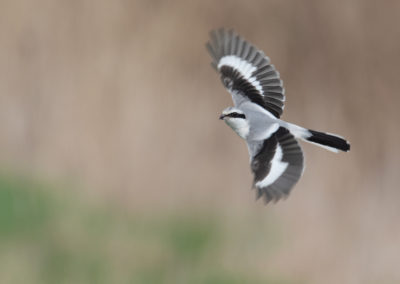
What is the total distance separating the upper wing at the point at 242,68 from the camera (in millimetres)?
1795

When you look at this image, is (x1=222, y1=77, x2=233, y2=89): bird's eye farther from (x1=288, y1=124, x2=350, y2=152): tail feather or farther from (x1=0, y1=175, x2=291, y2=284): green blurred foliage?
(x1=0, y1=175, x2=291, y2=284): green blurred foliage

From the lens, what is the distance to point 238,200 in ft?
10.6

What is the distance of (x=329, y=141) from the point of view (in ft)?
5.03

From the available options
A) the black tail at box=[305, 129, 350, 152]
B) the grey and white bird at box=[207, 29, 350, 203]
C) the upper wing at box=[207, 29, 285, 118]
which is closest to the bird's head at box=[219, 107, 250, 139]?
the grey and white bird at box=[207, 29, 350, 203]

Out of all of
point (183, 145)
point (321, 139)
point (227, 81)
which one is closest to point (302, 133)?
point (321, 139)

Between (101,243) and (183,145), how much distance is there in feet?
1.53

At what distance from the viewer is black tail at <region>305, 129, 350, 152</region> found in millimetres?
1498

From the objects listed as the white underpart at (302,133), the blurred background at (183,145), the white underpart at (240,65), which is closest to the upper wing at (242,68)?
the white underpart at (240,65)

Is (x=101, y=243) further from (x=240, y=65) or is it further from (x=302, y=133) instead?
(x=302, y=133)

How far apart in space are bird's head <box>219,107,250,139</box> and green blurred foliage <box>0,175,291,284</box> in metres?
1.65

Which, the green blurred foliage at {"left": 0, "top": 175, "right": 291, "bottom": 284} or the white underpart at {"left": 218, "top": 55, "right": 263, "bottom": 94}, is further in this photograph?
the green blurred foliage at {"left": 0, "top": 175, "right": 291, "bottom": 284}

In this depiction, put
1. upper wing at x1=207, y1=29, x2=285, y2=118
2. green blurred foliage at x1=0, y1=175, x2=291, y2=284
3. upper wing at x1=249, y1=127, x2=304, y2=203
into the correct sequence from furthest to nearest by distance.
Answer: green blurred foliage at x1=0, y1=175, x2=291, y2=284 < upper wing at x1=207, y1=29, x2=285, y2=118 < upper wing at x1=249, y1=127, x2=304, y2=203

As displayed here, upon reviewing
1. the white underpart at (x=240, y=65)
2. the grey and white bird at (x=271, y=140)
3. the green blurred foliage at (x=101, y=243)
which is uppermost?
the white underpart at (x=240, y=65)

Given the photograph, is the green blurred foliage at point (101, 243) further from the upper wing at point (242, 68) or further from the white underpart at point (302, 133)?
the white underpart at point (302, 133)
